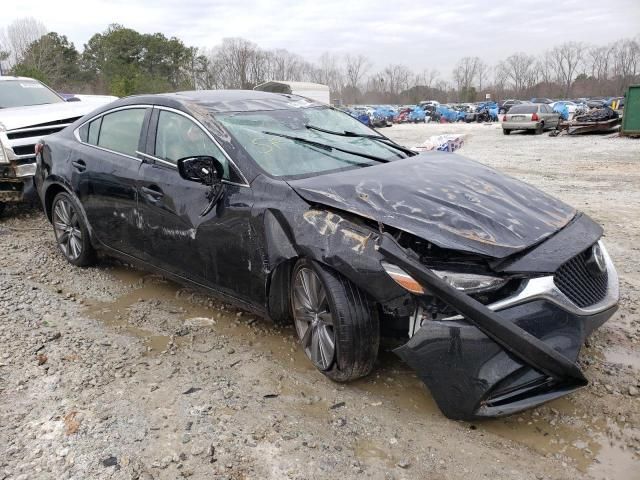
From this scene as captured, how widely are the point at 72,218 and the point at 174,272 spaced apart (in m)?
1.74

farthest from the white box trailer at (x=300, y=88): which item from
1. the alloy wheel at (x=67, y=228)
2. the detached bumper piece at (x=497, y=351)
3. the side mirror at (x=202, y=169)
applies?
the detached bumper piece at (x=497, y=351)

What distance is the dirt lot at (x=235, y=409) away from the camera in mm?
2459

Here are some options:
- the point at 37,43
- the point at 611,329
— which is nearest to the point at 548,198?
the point at 611,329

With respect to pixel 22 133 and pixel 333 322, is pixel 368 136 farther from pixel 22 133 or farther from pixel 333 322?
pixel 22 133

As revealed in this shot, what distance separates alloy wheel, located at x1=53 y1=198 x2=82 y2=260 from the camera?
5023 mm

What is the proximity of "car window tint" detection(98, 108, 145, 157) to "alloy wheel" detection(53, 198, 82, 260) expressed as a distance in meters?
0.81

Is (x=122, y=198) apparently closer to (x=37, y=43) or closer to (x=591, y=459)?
(x=591, y=459)

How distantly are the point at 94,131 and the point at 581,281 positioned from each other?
406 cm

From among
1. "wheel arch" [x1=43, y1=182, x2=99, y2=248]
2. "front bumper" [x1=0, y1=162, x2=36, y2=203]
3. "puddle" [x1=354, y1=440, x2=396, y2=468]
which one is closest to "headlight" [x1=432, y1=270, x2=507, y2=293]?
"puddle" [x1=354, y1=440, x2=396, y2=468]

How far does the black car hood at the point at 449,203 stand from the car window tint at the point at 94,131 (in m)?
2.40

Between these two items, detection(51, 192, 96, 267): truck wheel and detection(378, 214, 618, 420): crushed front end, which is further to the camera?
detection(51, 192, 96, 267): truck wheel

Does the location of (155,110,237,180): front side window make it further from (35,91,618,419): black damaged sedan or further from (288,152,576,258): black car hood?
(288,152,576,258): black car hood

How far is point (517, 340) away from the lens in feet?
7.72

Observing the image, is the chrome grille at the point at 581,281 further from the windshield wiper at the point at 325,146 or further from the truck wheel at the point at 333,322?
the windshield wiper at the point at 325,146
